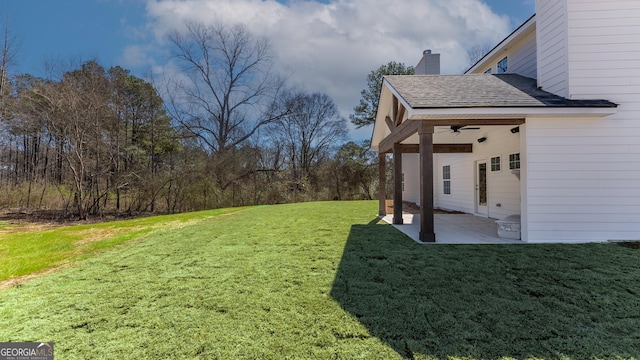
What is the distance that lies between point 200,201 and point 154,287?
43.0ft

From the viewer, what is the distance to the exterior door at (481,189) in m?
8.69

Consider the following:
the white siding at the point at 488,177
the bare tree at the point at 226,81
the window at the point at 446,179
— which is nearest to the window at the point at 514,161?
the white siding at the point at 488,177

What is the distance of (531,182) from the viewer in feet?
17.0

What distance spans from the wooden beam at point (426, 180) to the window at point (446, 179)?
22.4 ft

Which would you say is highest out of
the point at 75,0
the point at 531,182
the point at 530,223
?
the point at 75,0

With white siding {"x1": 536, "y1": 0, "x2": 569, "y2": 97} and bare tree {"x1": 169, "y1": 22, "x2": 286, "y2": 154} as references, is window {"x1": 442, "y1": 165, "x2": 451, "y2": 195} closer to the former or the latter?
white siding {"x1": 536, "y1": 0, "x2": 569, "y2": 97}

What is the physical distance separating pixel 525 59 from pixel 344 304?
8.83 m

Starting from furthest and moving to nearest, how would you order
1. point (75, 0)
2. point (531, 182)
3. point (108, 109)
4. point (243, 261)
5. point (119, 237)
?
point (108, 109) < point (75, 0) < point (119, 237) < point (531, 182) < point (243, 261)

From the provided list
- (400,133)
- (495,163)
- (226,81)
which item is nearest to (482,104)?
(400,133)

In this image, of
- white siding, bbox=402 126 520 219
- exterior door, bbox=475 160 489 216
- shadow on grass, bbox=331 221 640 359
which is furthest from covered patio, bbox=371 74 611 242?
exterior door, bbox=475 160 489 216

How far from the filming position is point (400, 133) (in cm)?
679

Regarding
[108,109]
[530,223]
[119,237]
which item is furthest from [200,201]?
[530,223]

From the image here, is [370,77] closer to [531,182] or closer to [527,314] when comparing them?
[531,182]

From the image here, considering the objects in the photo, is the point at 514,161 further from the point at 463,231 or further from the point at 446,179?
the point at 446,179
